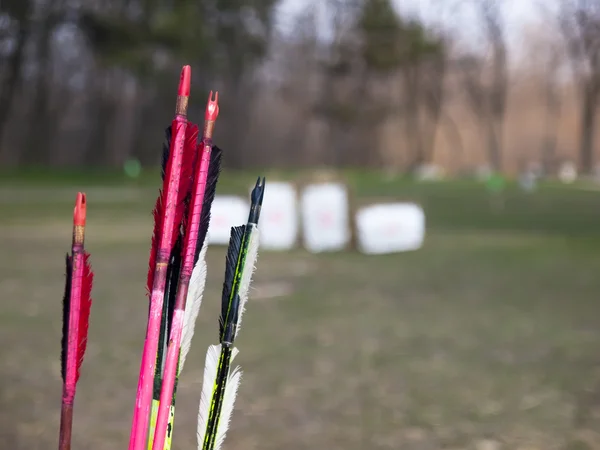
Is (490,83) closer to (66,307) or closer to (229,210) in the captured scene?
(229,210)

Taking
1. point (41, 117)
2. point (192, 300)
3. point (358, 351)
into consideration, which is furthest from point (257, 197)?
point (41, 117)

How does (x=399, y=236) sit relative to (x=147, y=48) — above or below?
below

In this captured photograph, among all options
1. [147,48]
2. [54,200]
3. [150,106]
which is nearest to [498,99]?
[150,106]

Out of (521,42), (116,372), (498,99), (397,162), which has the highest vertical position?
(521,42)

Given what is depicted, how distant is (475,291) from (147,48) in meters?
25.8

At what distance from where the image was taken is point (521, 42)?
47.1 m

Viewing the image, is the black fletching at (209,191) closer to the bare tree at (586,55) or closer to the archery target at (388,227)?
the archery target at (388,227)

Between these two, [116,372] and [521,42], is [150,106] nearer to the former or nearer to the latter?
[521,42]

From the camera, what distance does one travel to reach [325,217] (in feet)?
32.8

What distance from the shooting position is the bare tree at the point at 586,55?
40844mm

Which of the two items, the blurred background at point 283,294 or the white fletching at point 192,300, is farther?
the blurred background at point 283,294

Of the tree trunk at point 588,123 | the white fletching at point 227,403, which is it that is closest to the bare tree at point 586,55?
the tree trunk at point 588,123

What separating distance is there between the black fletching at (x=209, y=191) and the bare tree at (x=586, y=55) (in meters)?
42.2

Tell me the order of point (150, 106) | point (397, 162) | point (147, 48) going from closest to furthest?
point (147, 48) < point (150, 106) < point (397, 162)
